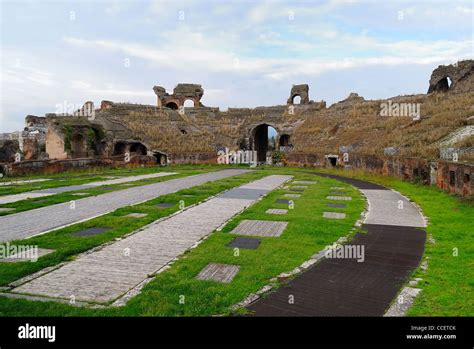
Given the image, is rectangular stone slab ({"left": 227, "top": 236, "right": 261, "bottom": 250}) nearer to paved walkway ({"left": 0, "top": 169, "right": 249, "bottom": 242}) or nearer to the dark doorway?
paved walkway ({"left": 0, "top": 169, "right": 249, "bottom": 242})

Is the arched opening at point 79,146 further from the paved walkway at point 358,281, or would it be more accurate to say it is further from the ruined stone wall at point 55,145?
the paved walkway at point 358,281

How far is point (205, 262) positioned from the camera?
25.2ft

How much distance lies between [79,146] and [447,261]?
35701 millimetres

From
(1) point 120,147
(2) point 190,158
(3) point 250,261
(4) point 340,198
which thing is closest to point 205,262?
(3) point 250,261

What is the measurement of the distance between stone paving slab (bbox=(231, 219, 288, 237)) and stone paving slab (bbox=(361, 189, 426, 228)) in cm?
299

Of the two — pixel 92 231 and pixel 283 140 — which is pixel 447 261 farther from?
pixel 283 140

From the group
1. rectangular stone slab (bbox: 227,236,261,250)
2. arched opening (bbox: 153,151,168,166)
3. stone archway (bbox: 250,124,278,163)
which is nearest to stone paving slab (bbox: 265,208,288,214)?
rectangular stone slab (bbox: 227,236,261,250)

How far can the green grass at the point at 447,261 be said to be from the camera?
572cm

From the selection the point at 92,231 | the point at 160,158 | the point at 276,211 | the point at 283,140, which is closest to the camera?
the point at 92,231

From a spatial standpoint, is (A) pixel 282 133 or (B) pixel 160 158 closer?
(B) pixel 160 158

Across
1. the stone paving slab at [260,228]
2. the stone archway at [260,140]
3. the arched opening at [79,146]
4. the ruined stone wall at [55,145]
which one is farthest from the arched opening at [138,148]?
the stone paving slab at [260,228]

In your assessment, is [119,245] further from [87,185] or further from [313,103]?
[313,103]

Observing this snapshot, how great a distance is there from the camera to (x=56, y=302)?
572 centimetres
